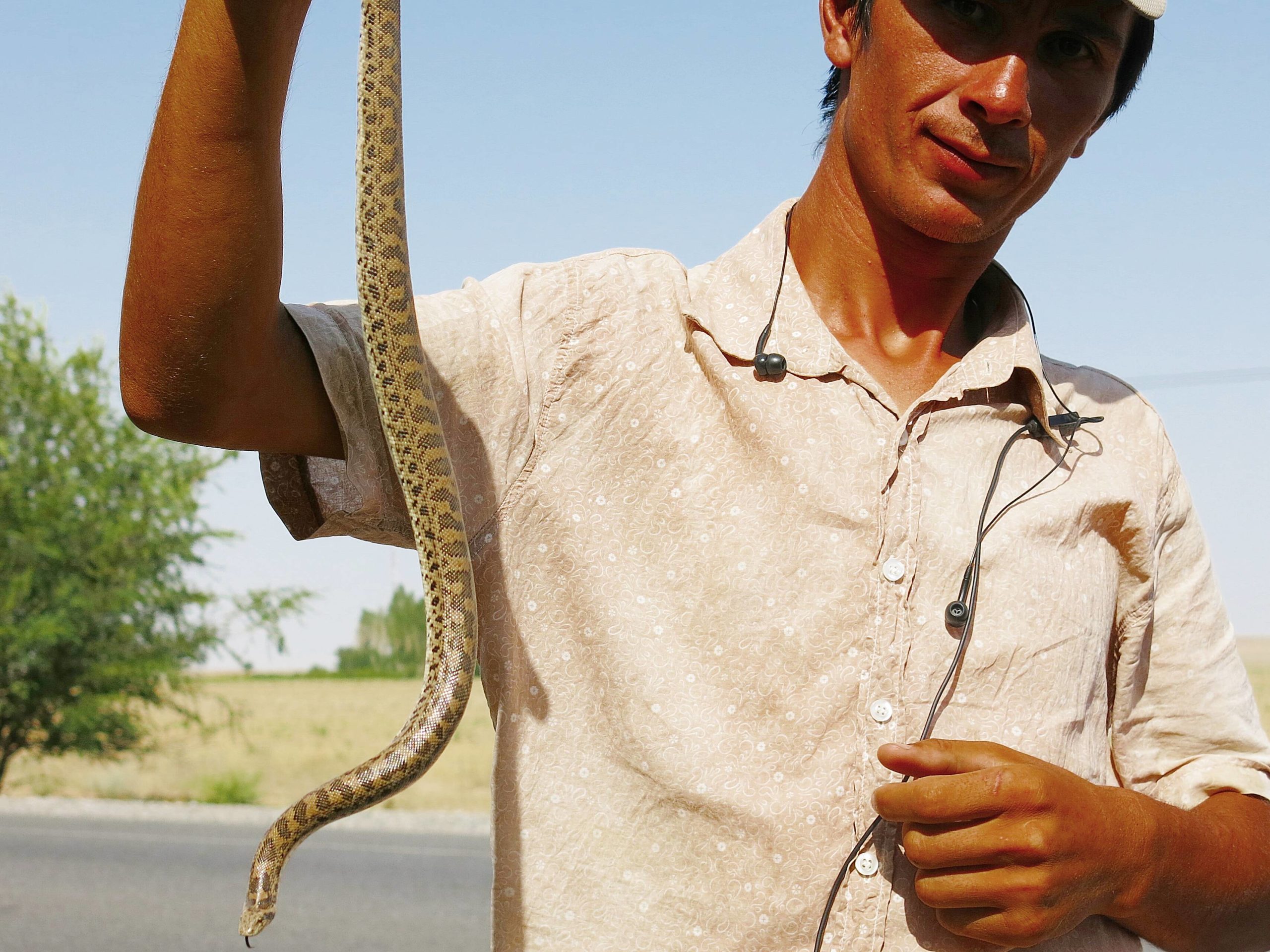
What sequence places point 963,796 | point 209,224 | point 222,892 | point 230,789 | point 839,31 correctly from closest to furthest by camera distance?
point 209,224
point 963,796
point 839,31
point 222,892
point 230,789

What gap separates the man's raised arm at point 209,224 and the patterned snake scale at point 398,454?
29 centimetres

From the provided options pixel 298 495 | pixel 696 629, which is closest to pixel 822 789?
pixel 696 629

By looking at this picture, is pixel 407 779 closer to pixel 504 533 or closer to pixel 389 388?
pixel 504 533

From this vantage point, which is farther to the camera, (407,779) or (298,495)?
(407,779)

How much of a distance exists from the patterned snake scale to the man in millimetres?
66

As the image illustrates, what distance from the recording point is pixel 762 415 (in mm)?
2244

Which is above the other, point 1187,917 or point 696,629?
point 696,629

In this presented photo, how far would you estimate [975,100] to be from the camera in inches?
89.6

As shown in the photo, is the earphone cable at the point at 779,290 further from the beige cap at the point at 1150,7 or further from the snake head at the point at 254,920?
the snake head at the point at 254,920

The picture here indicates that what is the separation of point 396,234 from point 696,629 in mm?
895

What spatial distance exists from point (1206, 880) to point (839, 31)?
71.7 inches

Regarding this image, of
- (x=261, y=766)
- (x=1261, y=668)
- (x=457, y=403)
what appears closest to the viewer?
(x=457, y=403)

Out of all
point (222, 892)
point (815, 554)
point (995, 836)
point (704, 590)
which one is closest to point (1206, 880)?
point (995, 836)

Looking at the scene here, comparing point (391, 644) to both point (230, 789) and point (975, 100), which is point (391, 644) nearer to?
point (230, 789)
